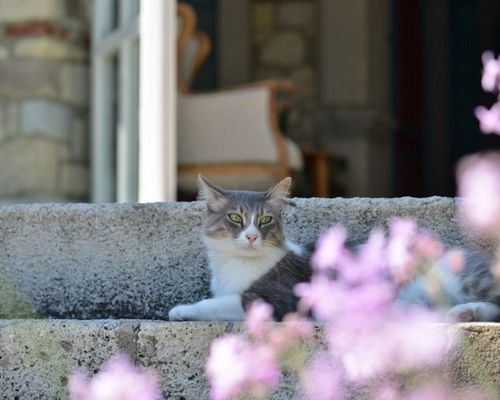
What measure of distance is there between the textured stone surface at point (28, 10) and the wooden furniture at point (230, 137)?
62 centimetres

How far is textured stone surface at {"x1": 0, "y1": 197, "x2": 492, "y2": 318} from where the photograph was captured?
99.2 inches

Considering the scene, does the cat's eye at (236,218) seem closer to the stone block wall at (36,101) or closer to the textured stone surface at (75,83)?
the stone block wall at (36,101)

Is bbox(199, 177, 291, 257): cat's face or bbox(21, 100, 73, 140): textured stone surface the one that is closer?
bbox(199, 177, 291, 257): cat's face

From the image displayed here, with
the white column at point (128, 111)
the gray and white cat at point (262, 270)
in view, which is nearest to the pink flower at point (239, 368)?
the gray and white cat at point (262, 270)

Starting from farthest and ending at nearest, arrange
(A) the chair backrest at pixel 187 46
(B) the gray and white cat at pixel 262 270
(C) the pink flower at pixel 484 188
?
(A) the chair backrest at pixel 187 46 < (B) the gray and white cat at pixel 262 270 < (C) the pink flower at pixel 484 188

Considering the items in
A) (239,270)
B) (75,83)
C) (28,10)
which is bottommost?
(239,270)

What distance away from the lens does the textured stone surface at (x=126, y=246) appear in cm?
252

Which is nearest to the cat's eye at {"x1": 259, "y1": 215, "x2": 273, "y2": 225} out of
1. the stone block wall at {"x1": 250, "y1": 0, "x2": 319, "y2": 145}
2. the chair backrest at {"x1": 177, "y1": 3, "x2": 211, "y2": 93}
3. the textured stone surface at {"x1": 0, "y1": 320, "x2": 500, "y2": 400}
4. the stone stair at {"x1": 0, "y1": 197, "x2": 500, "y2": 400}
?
the stone stair at {"x1": 0, "y1": 197, "x2": 500, "y2": 400}

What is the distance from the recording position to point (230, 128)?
4863 mm

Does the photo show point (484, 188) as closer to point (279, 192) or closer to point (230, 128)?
point (279, 192)

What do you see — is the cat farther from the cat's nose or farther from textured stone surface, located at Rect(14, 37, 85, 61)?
textured stone surface, located at Rect(14, 37, 85, 61)

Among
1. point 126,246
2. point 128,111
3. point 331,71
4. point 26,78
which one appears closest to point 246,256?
point 126,246

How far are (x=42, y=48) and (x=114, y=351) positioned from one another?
2.83m

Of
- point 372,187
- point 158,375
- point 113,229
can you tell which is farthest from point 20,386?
point 372,187
